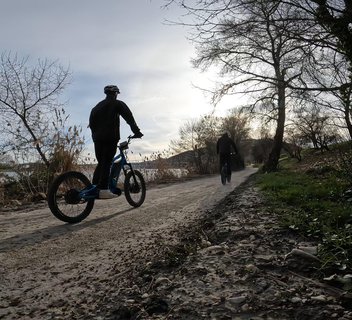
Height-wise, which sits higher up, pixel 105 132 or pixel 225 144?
pixel 105 132

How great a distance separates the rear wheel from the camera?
192 inches

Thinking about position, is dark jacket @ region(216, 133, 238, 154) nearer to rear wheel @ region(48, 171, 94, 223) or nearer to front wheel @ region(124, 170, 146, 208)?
front wheel @ region(124, 170, 146, 208)

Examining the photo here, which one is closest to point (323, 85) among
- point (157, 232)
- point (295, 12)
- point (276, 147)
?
point (295, 12)

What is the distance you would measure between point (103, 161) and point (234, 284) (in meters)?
3.65

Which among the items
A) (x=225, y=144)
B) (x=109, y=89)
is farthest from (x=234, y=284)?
(x=225, y=144)

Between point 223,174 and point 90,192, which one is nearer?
point 90,192

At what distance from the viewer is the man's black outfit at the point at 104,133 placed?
215 inches

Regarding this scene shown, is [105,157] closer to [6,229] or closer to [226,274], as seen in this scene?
[6,229]

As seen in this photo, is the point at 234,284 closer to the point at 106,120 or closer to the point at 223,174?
the point at 106,120

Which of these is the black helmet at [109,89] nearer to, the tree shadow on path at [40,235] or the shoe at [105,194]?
the shoe at [105,194]

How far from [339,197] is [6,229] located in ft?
16.2

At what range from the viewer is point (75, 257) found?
319cm

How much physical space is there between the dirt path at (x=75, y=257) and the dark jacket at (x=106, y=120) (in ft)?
4.13

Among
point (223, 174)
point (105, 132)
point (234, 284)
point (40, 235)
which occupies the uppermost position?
point (105, 132)
